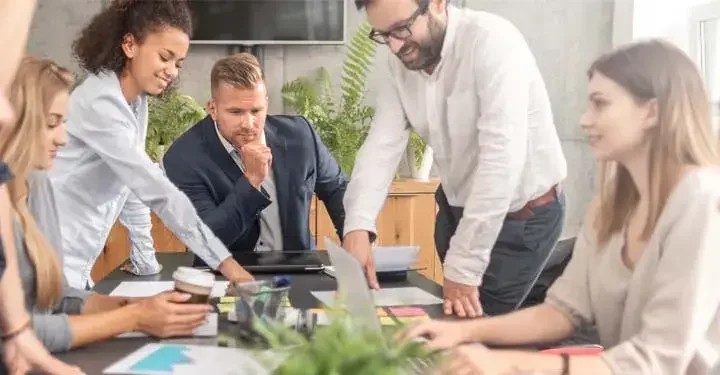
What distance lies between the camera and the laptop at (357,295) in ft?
2.16

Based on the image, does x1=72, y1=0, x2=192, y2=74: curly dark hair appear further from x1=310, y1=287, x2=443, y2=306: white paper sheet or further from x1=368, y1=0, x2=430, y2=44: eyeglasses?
x1=310, y1=287, x2=443, y2=306: white paper sheet

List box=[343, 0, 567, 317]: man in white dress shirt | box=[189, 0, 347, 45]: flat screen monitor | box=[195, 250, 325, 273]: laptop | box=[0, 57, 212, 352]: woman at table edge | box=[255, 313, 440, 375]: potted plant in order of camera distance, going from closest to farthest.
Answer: box=[255, 313, 440, 375]: potted plant
box=[0, 57, 212, 352]: woman at table edge
box=[343, 0, 567, 317]: man in white dress shirt
box=[195, 250, 325, 273]: laptop
box=[189, 0, 347, 45]: flat screen monitor

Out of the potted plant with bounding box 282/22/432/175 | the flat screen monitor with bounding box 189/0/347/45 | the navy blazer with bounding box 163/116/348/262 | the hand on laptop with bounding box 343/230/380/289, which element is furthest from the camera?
the flat screen monitor with bounding box 189/0/347/45

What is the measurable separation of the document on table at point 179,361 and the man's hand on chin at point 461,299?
375 mm

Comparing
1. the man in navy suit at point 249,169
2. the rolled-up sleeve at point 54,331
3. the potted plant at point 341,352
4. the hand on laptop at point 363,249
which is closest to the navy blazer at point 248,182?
the man in navy suit at point 249,169

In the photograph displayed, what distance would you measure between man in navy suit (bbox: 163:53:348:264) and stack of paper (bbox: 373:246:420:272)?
38 cm

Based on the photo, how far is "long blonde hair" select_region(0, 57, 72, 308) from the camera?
1.05 meters

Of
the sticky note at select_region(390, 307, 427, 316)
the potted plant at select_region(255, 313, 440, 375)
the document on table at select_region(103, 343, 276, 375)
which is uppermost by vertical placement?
the potted plant at select_region(255, 313, 440, 375)

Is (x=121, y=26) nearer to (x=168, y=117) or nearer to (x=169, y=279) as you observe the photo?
(x=169, y=279)

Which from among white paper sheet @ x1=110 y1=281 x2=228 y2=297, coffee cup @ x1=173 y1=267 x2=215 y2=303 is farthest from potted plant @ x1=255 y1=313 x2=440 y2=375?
white paper sheet @ x1=110 y1=281 x2=228 y2=297

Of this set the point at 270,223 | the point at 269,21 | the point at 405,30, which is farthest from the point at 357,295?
the point at 269,21

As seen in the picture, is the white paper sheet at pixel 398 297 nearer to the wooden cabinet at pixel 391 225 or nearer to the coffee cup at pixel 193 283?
the coffee cup at pixel 193 283

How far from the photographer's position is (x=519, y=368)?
84cm

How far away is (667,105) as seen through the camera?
0.85m
